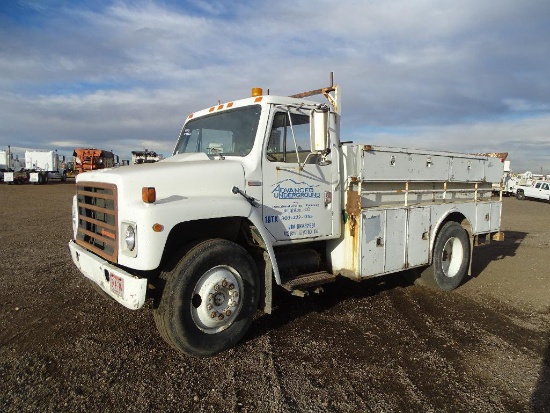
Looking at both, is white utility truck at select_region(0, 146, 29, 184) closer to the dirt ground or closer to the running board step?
the dirt ground

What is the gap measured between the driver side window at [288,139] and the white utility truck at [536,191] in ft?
106

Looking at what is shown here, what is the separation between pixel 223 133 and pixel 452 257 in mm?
4394

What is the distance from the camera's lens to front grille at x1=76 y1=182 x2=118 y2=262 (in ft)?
12.5

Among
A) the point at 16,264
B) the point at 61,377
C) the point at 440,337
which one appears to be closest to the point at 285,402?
the point at 61,377

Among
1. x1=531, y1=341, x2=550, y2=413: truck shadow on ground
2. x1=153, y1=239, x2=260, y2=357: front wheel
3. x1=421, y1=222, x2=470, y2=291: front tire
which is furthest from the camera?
x1=421, y1=222, x2=470, y2=291: front tire

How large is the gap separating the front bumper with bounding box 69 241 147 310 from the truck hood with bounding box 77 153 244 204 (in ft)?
2.17

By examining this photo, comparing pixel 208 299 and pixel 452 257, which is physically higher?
pixel 208 299

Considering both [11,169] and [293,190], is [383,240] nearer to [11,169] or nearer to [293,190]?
[293,190]

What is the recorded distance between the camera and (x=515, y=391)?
11.5 feet

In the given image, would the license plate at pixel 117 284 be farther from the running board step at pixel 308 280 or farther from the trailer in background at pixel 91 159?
the trailer in background at pixel 91 159

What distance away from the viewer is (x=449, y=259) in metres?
6.75

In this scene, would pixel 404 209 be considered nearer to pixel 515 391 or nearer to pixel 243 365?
pixel 515 391

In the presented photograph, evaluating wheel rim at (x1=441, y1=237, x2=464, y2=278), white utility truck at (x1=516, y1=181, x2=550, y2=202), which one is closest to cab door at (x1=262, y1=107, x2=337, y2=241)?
wheel rim at (x1=441, y1=237, x2=464, y2=278)

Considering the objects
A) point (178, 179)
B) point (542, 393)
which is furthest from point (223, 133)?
point (542, 393)
